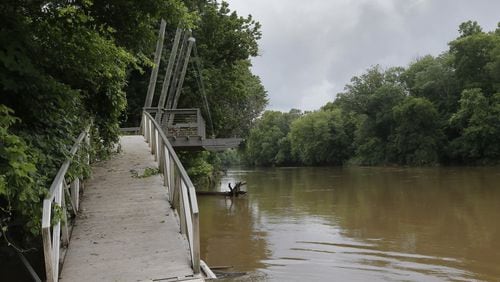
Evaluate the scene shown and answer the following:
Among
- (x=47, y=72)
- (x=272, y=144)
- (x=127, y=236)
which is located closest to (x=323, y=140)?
(x=272, y=144)

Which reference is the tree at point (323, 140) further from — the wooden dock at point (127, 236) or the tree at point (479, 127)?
the wooden dock at point (127, 236)

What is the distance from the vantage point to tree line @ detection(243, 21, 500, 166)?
185 feet

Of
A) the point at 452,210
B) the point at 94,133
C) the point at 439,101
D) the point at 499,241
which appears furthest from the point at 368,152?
the point at 94,133

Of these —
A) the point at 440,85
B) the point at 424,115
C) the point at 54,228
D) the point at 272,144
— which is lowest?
the point at 54,228

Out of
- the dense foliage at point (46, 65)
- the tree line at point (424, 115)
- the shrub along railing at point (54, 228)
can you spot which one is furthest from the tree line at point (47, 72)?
the tree line at point (424, 115)

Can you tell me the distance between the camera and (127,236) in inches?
244

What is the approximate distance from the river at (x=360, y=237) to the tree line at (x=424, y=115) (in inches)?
833

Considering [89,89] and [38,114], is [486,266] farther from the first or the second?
[38,114]

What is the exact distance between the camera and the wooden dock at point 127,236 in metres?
5.17

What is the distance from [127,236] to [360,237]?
10.4 metres

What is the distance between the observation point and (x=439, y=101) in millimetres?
65750

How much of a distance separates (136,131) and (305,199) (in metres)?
Result: 10.3

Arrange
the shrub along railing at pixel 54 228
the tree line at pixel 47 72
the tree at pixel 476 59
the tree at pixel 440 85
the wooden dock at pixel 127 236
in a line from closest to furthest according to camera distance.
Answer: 1. the shrub along railing at pixel 54 228
2. the tree line at pixel 47 72
3. the wooden dock at pixel 127 236
4. the tree at pixel 476 59
5. the tree at pixel 440 85

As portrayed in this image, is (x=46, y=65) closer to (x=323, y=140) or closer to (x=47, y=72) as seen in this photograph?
(x=47, y=72)
